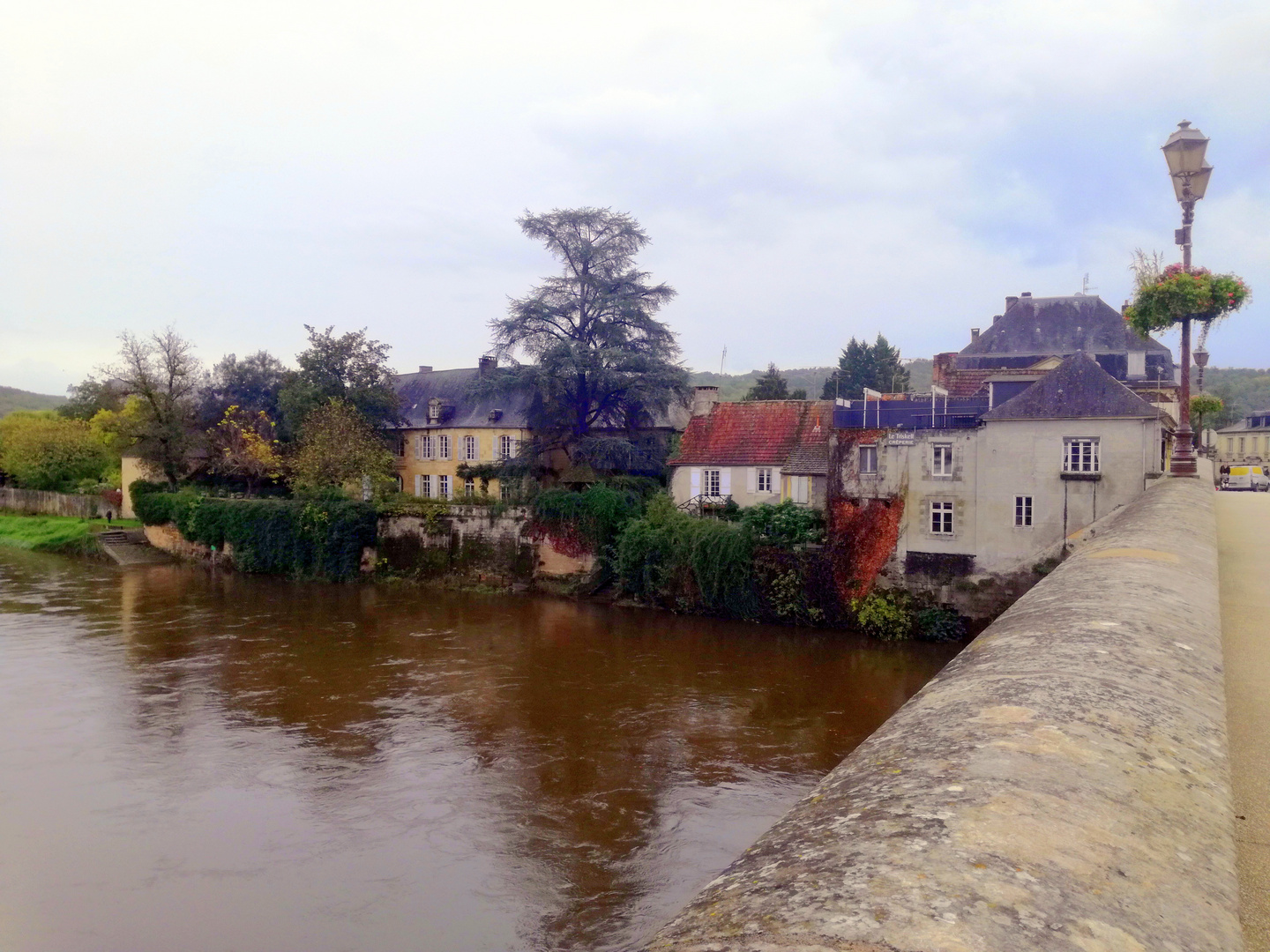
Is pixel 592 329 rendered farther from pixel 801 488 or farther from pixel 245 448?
pixel 245 448

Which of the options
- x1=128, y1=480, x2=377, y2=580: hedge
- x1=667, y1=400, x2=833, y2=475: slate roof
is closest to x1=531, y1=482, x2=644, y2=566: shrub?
x1=667, y1=400, x2=833, y2=475: slate roof

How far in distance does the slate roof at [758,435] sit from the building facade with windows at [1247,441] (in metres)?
32.4

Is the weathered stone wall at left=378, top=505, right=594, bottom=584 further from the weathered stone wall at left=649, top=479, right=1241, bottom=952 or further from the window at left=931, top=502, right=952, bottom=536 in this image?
the weathered stone wall at left=649, top=479, right=1241, bottom=952

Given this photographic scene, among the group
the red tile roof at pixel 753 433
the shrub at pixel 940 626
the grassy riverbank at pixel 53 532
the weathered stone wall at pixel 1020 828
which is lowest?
the shrub at pixel 940 626

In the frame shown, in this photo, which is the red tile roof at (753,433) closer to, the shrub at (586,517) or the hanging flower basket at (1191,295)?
the shrub at (586,517)

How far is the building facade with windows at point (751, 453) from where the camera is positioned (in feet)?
103

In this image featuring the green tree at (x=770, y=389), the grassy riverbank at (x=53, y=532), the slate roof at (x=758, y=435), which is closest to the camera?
the slate roof at (x=758, y=435)

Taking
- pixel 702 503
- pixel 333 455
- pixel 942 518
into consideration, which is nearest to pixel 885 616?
pixel 942 518

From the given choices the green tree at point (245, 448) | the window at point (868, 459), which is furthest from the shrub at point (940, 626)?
the green tree at point (245, 448)

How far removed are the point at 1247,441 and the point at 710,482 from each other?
41.2 meters

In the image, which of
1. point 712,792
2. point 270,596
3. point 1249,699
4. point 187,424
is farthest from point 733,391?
point 1249,699

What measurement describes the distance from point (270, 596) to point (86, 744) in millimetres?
16729

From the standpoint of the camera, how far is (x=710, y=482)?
33.2m

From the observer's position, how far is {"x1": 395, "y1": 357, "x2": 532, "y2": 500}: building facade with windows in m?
41.0
